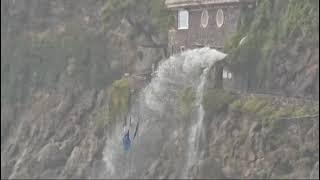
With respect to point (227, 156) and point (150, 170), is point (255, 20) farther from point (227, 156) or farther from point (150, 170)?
point (150, 170)

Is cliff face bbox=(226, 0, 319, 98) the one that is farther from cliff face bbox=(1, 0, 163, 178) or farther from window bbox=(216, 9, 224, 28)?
cliff face bbox=(1, 0, 163, 178)

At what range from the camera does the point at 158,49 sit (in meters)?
36.4

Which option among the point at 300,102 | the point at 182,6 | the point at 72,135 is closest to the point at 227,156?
the point at 300,102

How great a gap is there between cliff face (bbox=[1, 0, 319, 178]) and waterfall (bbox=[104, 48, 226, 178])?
0.16ft

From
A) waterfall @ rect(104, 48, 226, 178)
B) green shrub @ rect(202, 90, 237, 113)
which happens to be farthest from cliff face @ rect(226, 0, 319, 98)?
waterfall @ rect(104, 48, 226, 178)

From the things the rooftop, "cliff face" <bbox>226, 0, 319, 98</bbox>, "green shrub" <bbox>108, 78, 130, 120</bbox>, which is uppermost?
the rooftop

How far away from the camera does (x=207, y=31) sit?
3144 cm

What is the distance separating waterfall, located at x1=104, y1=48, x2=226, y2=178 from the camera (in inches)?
1125

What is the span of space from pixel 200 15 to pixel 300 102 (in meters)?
8.14

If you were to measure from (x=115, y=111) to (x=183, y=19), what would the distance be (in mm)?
4618

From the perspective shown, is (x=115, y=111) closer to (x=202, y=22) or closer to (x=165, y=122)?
(x=165, y=122)

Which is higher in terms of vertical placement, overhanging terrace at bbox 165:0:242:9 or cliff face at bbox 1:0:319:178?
overhanging terrace at bbox 165:0:242:9

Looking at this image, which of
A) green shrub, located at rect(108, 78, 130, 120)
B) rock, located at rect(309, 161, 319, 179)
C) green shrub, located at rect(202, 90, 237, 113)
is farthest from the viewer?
green shrub, located at rect(108, 78, 130, 120)

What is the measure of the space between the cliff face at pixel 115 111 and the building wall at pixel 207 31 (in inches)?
36.0
